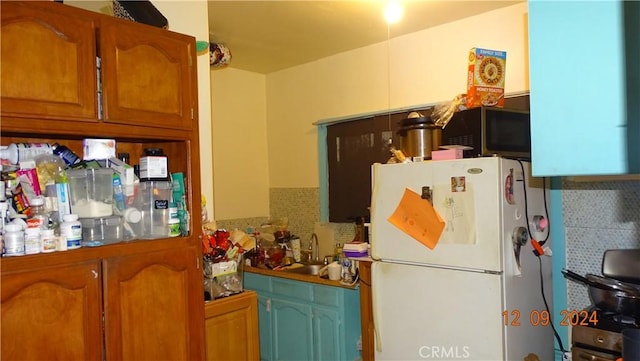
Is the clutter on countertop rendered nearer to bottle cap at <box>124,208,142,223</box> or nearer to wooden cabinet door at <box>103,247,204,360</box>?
bottle cap at <box>124,208,142,223</box>

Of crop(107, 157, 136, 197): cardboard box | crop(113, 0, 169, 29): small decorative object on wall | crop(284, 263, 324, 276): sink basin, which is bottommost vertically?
crop(284, 263, 324, 276): sink basin

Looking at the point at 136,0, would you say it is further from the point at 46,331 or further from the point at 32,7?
the point at 46,331

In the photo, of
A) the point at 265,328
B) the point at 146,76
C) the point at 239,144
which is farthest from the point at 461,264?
the point at 239,144

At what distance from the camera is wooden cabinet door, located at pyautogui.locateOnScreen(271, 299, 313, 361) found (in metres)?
3.17

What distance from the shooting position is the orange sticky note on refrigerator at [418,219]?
214 cm

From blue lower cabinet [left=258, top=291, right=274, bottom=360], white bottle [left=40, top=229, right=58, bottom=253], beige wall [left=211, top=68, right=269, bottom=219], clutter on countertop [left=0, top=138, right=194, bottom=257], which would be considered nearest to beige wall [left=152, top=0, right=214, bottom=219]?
clutter on countertop [left=0, top=138, right=194, bottom=257]

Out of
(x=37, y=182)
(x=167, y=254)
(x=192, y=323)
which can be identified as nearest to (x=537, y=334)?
(x=192, y=323)

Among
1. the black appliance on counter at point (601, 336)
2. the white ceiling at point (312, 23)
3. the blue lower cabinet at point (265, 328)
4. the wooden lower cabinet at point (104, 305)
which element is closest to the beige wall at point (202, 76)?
the white ceiling at point (312, 23)

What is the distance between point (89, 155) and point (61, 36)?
418 millimetres

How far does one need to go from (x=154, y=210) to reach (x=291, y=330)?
180 cm

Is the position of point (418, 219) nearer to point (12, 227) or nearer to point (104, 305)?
point (104, 305)

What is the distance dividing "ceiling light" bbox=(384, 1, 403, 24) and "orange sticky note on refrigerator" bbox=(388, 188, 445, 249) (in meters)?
1.15
